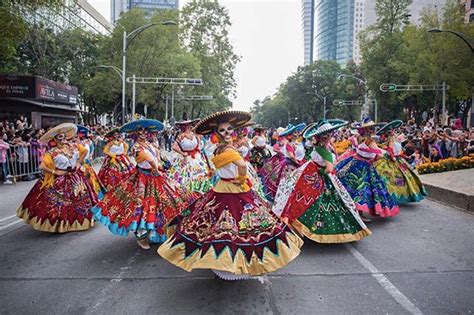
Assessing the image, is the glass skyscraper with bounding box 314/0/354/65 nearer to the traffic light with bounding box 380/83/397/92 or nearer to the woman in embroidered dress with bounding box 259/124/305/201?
the traffic light with bounding box 380/83/397/92

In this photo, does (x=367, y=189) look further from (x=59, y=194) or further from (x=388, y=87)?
(x=388, y=87)

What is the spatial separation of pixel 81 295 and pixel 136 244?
1.87 metres

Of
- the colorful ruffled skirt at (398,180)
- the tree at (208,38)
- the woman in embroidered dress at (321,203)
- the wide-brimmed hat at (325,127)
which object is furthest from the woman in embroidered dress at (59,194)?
the tree at (208,38)

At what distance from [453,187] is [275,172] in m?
4.38

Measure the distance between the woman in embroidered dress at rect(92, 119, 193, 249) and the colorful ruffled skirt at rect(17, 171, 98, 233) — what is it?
1.26 meters

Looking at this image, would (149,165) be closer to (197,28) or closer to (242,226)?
(242,226)

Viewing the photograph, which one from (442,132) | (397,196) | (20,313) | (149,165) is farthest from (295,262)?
(442,132)

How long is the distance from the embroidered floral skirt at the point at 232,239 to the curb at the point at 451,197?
599cm

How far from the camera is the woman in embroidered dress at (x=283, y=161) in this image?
29.8 ft

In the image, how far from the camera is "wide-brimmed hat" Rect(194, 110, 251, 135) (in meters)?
4.34

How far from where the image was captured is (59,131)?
6730 millimetres

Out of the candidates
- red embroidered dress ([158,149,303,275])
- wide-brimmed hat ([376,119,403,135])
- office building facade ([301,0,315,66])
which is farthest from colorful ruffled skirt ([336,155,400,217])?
office building facade ([301,0,315,66])

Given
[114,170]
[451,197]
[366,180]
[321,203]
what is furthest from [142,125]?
[451,197]

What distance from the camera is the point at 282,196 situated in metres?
6.25
